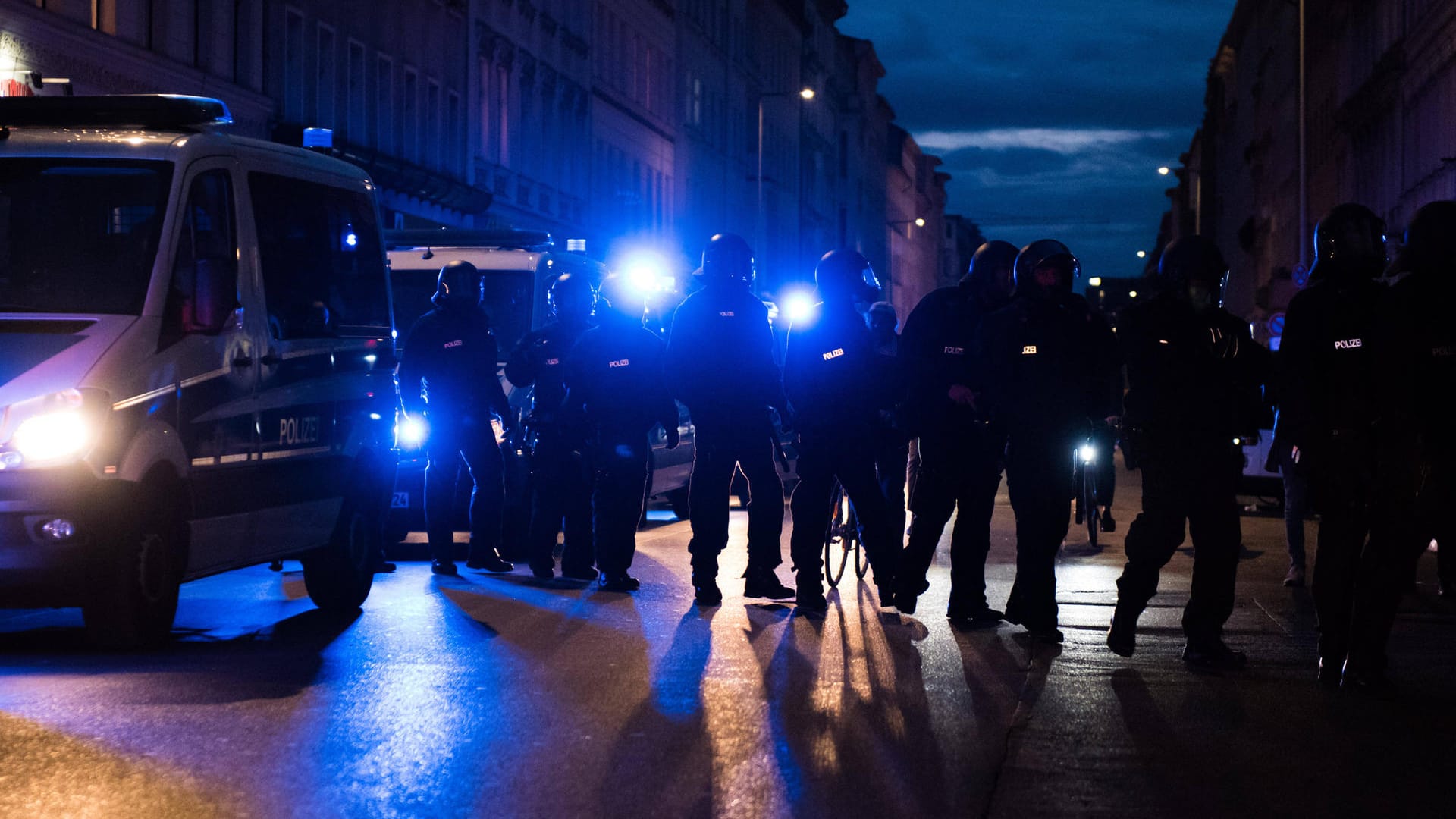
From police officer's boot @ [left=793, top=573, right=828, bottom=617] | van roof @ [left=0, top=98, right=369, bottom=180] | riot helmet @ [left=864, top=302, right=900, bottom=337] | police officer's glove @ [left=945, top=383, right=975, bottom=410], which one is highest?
van roof @ [left=0, top=98, right=369, bottom=180]

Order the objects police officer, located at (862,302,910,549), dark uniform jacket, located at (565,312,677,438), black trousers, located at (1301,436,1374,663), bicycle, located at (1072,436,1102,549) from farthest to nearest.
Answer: bicycle, located at (1072,436,1102,549), dark uniform jacket, located at (565,312,677,438), police officer, located at (862,302,910,549), black trousers, located at (1301,436,1374,663)

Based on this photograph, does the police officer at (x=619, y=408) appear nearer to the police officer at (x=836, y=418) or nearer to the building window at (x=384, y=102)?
the police officer at (x=836, y=418)

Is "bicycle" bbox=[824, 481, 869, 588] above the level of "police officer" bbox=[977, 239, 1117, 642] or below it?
below

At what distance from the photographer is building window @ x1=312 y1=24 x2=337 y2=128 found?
33500 mm

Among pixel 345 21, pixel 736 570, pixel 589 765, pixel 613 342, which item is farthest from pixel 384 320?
pixel 345 21

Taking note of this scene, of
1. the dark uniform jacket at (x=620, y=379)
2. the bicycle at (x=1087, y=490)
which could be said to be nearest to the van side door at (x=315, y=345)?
the dark uniform jacket at (x=620, y=379)

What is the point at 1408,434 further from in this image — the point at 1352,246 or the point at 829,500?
the point at 829,500

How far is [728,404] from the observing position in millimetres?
11961

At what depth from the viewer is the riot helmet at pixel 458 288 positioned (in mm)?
13852

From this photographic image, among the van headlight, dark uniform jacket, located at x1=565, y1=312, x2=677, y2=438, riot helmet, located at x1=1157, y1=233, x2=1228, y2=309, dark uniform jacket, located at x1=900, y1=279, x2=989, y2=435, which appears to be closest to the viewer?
the van headlight

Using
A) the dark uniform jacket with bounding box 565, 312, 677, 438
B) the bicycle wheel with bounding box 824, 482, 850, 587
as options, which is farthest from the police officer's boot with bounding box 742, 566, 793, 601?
the dark uniform jacket with bounding box 565, 312, 677, 438

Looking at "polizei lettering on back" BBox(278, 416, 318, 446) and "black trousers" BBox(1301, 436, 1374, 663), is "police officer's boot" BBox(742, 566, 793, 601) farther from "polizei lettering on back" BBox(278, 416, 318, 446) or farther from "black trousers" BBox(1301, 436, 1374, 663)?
"black trousers" BBox(1301, 436, 1374, 663)

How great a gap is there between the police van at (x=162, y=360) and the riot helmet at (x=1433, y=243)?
5167mm

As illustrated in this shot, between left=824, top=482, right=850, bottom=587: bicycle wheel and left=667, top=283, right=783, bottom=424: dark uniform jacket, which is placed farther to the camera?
left=824, top=482, right=850, bottom=587: bicycle wheel
